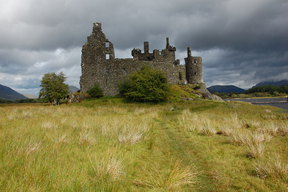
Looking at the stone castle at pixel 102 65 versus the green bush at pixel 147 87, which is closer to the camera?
the green bush at pixel 147 87

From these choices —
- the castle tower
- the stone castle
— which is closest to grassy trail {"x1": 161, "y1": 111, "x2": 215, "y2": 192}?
the stone castle

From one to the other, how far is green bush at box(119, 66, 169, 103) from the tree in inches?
554

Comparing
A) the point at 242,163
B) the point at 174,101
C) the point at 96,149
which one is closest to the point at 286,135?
the point at 242,163

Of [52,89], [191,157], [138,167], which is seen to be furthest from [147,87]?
[138,167]

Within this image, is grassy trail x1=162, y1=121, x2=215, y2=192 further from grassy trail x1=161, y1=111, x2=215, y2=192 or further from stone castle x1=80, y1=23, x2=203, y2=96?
stone castle x1=80, y1=23, x2=203, y2=96

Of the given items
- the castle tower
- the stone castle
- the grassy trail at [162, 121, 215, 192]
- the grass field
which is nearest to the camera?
the grass field

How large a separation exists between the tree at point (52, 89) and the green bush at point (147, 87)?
554 inches

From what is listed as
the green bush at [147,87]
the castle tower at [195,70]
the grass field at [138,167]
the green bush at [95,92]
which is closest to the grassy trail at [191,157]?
the grass field at [138,167]

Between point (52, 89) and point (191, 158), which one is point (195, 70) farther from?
point (191, 158)

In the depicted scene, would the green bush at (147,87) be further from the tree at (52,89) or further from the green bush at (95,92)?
the tree at (52,89)

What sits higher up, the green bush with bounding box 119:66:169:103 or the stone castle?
the stone castle

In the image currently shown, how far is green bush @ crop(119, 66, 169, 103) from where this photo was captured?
107 feet

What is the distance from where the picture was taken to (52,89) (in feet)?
128

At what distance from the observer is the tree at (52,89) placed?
128ft
